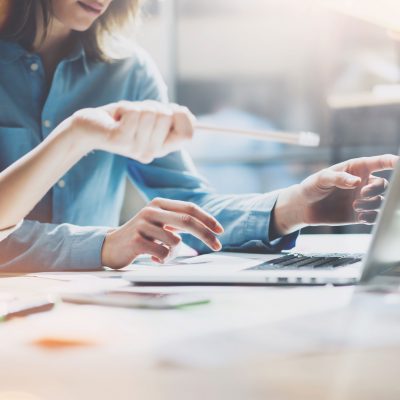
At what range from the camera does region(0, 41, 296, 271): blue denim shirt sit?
1.27 m

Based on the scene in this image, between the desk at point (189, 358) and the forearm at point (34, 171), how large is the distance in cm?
57

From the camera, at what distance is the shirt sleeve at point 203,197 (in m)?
1.16

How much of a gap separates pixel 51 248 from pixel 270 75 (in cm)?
206

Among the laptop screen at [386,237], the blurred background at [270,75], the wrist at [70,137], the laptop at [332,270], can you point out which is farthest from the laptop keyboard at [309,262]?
the blurred background at [270,75]

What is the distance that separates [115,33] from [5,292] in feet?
2.88

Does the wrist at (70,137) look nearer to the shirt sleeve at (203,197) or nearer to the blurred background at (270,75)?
the shirt sleeve at (203,197)

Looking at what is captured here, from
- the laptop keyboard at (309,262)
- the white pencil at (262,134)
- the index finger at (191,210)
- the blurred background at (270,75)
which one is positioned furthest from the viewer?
the blurred background at (270,75)

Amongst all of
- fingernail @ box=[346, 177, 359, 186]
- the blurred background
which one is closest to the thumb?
fingernail @ box=[346, 177, 359, 186]

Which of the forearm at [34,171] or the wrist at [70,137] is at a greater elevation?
the wrist at [70,137]

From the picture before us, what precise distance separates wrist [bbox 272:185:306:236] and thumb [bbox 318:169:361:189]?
0.21 feet

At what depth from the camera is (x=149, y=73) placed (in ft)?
4.83

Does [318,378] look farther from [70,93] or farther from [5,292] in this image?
[70,93]

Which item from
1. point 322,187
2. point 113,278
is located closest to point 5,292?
point 113,278

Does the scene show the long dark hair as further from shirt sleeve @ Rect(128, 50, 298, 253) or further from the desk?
the desk
